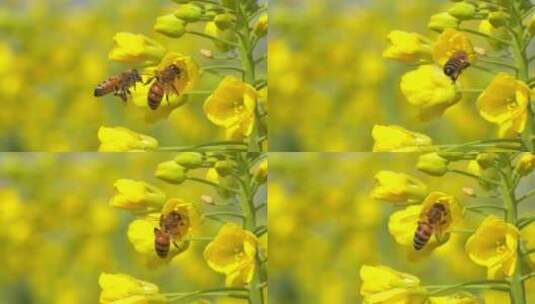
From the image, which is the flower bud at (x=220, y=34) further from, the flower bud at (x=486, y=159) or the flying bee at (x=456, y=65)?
the flower bud at (x=486, y=159)

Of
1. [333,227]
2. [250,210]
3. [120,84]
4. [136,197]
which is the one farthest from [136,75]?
[333,227]

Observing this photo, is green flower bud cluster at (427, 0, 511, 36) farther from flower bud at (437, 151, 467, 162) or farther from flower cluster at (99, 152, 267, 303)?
flower cluster at (99, 152, 267, 303)

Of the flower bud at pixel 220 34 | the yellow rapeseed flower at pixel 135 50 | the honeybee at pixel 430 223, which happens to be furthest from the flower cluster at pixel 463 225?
the yellow rapeseed flower at pixel 135 50

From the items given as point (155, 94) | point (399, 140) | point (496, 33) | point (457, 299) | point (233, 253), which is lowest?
point (457, 299)

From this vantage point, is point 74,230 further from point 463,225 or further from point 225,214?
point 463,225

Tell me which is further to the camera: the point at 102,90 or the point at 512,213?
the point at 102,90

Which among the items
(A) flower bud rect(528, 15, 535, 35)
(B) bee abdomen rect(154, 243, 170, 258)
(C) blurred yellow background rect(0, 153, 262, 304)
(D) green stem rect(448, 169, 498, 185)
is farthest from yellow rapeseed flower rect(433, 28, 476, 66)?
(B) bee abdomen rect(154, 243, 170, 258)
